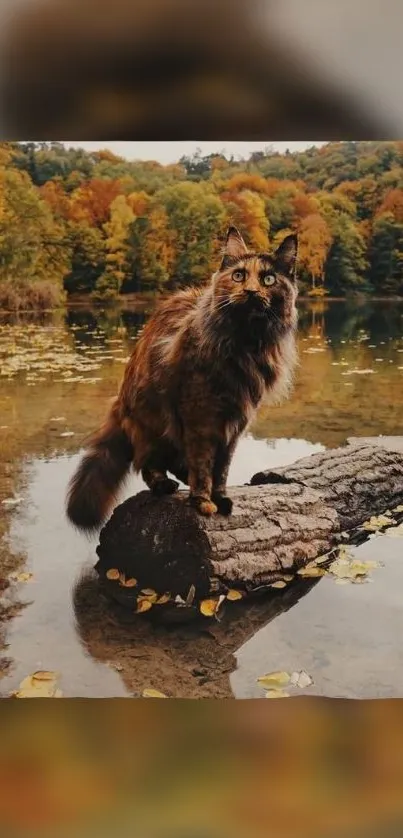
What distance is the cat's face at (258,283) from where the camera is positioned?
2.20 meters

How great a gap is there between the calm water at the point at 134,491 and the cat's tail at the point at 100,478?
4cm

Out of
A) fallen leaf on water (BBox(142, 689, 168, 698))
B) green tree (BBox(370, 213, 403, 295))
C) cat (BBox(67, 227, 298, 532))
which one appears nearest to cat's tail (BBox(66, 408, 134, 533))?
cat (BBox(67, 227, 298, 532))

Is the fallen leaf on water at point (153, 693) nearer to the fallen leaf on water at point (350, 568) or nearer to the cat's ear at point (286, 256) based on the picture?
the fallen leaf on water at point (350, 568)

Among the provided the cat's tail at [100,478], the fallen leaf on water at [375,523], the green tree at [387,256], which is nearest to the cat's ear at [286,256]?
the green tree at [387,256]

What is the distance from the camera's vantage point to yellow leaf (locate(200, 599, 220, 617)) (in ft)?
7.29

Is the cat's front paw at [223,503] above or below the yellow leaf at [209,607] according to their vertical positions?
above

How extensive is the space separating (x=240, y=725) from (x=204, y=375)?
3.59ft

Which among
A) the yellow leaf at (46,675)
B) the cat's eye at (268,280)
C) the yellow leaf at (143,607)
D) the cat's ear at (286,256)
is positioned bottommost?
the yellow leaf at (46,675)

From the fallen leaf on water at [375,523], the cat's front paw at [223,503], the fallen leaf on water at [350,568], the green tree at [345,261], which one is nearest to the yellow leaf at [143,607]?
the cat's front paw at [223,503]

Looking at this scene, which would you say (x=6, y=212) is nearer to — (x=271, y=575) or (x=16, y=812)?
(x=271, y=575)

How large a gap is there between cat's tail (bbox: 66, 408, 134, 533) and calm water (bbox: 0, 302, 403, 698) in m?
0.04

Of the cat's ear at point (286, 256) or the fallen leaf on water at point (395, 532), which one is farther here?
the fallen leaf on water at point (395, 532)

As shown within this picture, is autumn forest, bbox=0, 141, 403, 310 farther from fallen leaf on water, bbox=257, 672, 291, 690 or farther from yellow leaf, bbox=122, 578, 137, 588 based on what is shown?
fallen leaf on water, bbox=257, 672, 291, 690

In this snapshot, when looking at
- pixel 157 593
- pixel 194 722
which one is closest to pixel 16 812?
pixel 194 722
